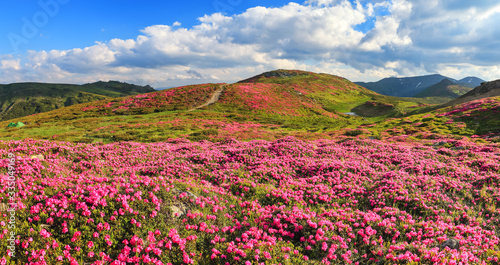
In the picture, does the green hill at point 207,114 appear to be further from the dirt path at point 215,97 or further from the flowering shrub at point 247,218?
the flowering shrub at point 247,218

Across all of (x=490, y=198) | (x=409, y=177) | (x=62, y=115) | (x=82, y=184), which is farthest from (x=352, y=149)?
(x=62, y=115)

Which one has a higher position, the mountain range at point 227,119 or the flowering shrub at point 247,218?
the mountain range at point 227,119

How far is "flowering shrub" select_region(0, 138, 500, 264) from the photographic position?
5848mm

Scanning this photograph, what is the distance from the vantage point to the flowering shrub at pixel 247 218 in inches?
230

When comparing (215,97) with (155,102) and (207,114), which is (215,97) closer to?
(155,102)

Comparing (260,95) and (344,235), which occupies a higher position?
(260,95)

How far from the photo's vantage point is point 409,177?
12383 mm

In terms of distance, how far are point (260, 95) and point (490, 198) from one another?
7641 centimetres

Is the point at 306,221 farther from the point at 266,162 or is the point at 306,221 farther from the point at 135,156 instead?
the point at 135,156

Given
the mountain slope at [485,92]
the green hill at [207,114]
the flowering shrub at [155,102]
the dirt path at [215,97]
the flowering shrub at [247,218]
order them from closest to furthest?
the flowering shrub at [247,218] → the green hill at [207,114] → the mountain slope at [485,92] → the flowering shrub at [155,102] → the dirt path at [215,97]

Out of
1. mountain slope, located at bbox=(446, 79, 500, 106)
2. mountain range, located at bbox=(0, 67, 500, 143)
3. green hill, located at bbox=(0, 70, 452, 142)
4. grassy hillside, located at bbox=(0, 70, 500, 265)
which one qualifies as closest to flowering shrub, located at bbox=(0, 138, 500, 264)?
grassy hillside, located at bbox=(0, 70, 500, 265)

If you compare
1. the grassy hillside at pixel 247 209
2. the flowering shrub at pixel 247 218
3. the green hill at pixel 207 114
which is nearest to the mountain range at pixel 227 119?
the green hill at pixel 207 114

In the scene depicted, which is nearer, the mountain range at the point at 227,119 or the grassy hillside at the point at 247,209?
the grassy hillside at the point at 247,209

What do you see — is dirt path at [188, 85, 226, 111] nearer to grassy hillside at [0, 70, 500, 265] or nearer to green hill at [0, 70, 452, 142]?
green hill at [0, 70, 452, 142]
